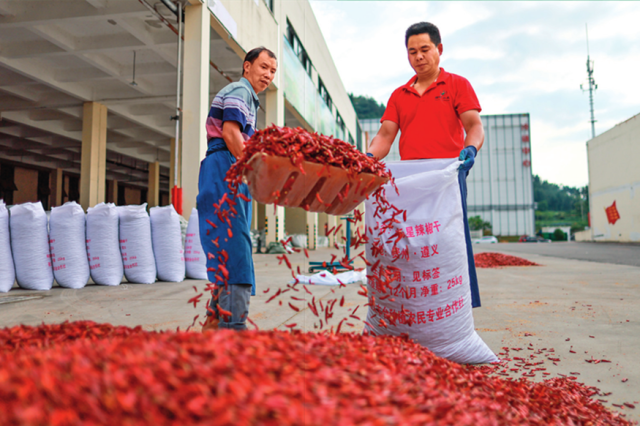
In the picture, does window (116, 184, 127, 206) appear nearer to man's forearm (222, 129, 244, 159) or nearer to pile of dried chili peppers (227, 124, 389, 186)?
man's forearm (222, 129, 244, 159)

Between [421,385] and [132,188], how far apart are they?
27913 mm

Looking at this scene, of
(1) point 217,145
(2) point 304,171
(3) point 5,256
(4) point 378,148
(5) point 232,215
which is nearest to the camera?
(2) point 304,171

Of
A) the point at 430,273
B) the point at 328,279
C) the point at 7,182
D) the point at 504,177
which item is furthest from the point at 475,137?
the point at 504,177

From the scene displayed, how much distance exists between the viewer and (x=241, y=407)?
0.67 meters

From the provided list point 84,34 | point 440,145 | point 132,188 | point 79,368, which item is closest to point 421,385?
point 79,368

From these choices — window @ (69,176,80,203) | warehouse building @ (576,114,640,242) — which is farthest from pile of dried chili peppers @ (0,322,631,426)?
window @ (69,176,80,203)

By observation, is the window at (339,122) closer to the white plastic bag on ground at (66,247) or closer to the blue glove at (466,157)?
the white plastic bag on ground at (66,247)

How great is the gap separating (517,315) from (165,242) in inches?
129

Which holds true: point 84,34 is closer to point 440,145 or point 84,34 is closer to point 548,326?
point 440,145

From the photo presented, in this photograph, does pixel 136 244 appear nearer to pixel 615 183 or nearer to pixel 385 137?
pixel 385 137

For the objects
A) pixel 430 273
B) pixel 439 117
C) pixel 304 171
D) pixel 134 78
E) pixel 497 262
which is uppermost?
pixel 134 78

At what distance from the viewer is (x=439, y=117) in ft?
6.43

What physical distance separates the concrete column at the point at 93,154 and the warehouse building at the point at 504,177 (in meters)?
21.5

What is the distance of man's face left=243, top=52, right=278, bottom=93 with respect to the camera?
1.83m
